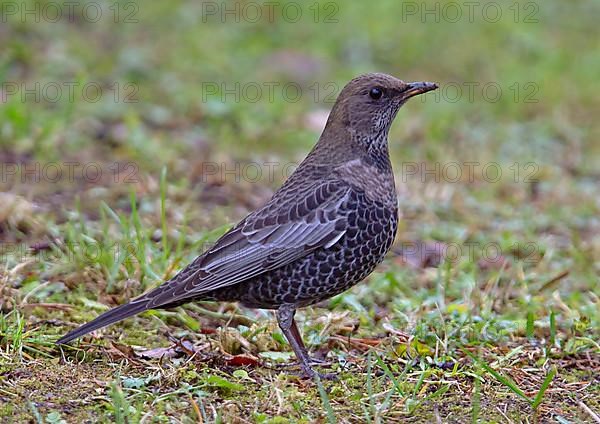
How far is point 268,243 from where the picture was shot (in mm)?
4633

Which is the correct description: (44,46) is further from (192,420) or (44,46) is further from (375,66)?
(192,420)

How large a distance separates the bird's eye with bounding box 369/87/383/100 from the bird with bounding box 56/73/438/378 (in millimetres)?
307

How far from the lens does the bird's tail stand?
424 cm

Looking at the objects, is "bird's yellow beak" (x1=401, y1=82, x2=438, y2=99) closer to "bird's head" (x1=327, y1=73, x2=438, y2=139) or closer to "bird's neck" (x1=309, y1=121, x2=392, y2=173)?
"bird's head" (x1=327, y1=73, x2=438, y2=139)

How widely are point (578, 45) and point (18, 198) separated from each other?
7894mm

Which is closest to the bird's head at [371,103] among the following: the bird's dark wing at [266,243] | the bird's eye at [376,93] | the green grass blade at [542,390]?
the bird's eye at [376,93]

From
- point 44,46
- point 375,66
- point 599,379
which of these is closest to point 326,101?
point 375,66

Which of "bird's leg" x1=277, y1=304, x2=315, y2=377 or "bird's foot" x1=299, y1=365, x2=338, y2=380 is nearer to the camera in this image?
"bird's foot" x1=299, y1=365, x2=338, y2=380

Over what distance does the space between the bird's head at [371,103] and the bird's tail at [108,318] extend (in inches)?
58.2

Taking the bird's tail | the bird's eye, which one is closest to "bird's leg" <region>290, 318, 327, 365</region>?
the bird's tail

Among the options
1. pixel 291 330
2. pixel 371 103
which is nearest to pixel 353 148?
pixel 371 103

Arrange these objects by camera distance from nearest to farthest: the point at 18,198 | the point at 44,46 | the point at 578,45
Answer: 1. the point at 18,198
2. the point at 44,46
3. the point at 578,45

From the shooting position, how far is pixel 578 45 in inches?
452

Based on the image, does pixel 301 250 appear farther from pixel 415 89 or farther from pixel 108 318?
pixel 415 89
